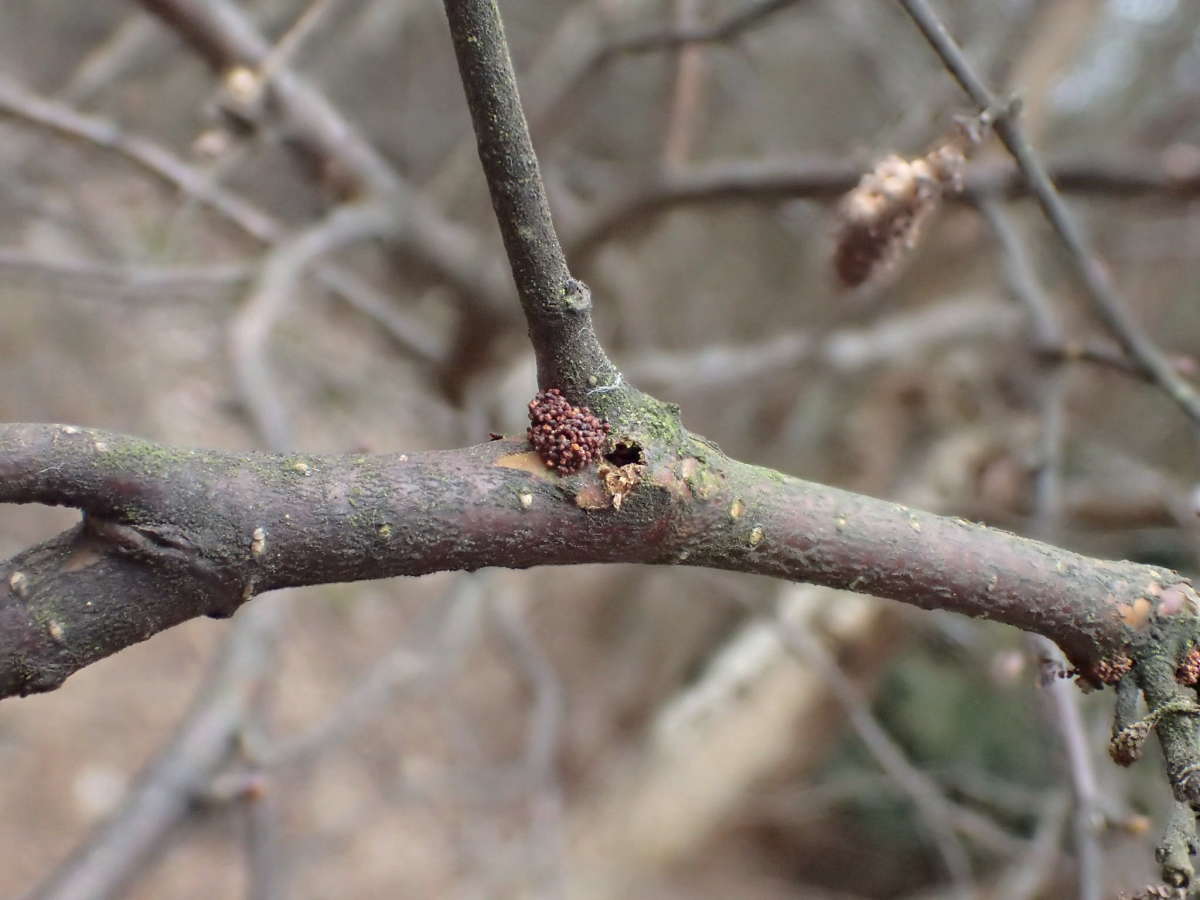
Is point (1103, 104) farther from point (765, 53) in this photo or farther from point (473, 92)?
point (473, 92)

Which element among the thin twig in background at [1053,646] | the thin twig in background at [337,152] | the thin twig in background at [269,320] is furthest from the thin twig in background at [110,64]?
the thin twig in background at [1053,646]

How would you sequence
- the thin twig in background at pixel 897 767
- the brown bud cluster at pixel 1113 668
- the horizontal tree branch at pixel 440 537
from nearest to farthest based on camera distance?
the horizontal tree branch at pixel 440 537
the brown bud cluster at pixel 1113 668
the thin twig in background at pixel 897 767

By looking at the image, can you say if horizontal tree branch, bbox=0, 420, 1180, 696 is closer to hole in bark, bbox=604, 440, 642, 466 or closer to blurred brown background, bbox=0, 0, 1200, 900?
hole in bark, bbox=604, 440, 642, 466

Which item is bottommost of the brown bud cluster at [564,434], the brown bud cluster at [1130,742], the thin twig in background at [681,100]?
the brown bud cluster at [1130,742]

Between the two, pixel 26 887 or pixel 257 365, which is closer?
pixel 257 365

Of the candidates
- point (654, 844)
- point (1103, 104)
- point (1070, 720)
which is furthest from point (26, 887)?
point (1103, 104)

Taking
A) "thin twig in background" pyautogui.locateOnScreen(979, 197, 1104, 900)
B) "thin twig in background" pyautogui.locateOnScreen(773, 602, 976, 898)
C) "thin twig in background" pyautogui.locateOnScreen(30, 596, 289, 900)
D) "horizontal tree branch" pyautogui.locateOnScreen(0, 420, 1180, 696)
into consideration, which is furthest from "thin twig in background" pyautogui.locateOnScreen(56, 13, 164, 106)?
"thin twig in background" pyautogui.locateOnScreen(773, 602, 976, 898)

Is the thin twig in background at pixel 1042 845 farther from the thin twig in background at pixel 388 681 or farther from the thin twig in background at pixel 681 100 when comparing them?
the thin twig in background at pixel 681 100
